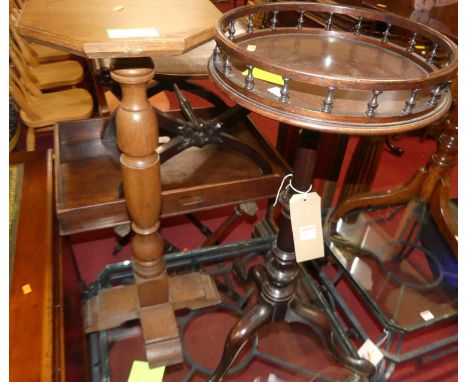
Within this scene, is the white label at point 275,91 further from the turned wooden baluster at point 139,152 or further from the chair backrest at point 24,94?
the chair backrest at point 24,94

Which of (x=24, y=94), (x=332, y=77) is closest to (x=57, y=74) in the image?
(x=24, y=94)

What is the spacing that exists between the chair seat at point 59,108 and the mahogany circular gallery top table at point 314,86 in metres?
1.25

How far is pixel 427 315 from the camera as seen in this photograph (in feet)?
3.91

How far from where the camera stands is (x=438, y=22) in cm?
115

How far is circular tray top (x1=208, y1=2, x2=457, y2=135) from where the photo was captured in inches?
21.7

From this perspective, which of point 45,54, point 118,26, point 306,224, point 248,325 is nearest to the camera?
point 118,26

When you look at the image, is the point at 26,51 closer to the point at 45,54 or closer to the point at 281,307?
the point at 45,54

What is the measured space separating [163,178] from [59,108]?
3.35ft

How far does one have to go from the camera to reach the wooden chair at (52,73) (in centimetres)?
207

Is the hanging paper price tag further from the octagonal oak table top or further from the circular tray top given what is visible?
the octagonal oak table top

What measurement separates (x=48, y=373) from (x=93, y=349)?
340 millimetres
